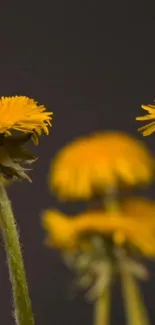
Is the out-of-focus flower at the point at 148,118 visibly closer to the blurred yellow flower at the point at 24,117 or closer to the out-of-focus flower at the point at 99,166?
the blurred yellow flower at the point at 24,117

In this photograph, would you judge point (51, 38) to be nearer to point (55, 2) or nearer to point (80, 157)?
point (55, 2)

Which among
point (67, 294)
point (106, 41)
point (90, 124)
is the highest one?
point (106, 41)

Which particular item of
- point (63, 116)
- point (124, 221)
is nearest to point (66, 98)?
point (63, 116)

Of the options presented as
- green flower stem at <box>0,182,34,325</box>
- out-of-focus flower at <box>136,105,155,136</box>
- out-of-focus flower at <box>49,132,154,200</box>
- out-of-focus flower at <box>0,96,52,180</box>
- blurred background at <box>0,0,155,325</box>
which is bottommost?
blurred background at <box>0,0,155,325</box>

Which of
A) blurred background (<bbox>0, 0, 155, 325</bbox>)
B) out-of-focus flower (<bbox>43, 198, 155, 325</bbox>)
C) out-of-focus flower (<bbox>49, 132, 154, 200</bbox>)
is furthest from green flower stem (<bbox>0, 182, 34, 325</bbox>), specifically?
blurred background (<bbox>0, 0, 155, 325</bbox>)

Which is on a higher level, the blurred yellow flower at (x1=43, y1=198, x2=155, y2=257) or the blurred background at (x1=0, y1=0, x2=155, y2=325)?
the blurred yellow flower at (x1=43, y1=198, x2=155, y2=257)

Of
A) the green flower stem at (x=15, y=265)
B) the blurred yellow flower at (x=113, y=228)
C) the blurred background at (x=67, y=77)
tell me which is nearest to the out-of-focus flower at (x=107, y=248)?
the blurred yellow flower at (x=113, y=228)

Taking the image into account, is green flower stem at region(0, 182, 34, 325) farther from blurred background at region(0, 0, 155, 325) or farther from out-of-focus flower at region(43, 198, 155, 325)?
blurred background at region(0, 0, 155, 325)
